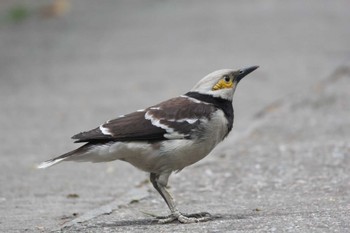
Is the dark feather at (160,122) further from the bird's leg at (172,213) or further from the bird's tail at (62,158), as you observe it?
the bird's leg at (172,213)

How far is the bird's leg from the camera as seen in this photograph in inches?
278

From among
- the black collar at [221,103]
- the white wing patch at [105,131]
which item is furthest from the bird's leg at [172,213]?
the black collar at [221,103]

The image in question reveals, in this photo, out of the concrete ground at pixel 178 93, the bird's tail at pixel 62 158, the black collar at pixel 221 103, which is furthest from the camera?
the concrete ground at pixel 178 93

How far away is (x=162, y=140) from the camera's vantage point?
281 inches

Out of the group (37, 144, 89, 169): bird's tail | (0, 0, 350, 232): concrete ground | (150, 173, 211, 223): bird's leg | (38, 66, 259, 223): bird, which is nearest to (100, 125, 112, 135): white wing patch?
(38, 66, 259, 223): bird

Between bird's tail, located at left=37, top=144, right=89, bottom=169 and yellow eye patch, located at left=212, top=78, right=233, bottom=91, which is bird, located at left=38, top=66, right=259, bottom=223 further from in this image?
yellow eye patch, located at left=212, top=78, right=233, bottom=91

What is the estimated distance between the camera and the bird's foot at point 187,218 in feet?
23.1

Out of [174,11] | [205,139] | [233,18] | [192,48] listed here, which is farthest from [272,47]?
[205,139]

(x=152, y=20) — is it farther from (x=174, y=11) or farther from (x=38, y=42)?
(x=38, y=42)

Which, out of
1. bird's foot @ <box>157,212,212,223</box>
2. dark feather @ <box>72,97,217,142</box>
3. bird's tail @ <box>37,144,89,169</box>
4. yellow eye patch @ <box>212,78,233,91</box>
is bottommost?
bird's foot @ <box>157,212,212,223</box>

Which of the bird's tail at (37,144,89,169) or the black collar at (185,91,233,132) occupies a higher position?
the black collar at (185,91,233,132)

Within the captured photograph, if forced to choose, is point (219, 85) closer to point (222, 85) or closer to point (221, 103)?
point (222, 85)

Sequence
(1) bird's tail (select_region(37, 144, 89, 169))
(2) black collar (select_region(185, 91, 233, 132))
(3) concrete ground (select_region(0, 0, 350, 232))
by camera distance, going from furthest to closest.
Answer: (3) concrete ground (select_region(0, 0, 350, 232))
(2) black collar (select_region(185, 91, 233, 132))
(1) bird's tail (select_region(37, 144, 89, 169))

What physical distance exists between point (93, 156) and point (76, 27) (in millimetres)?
13576
